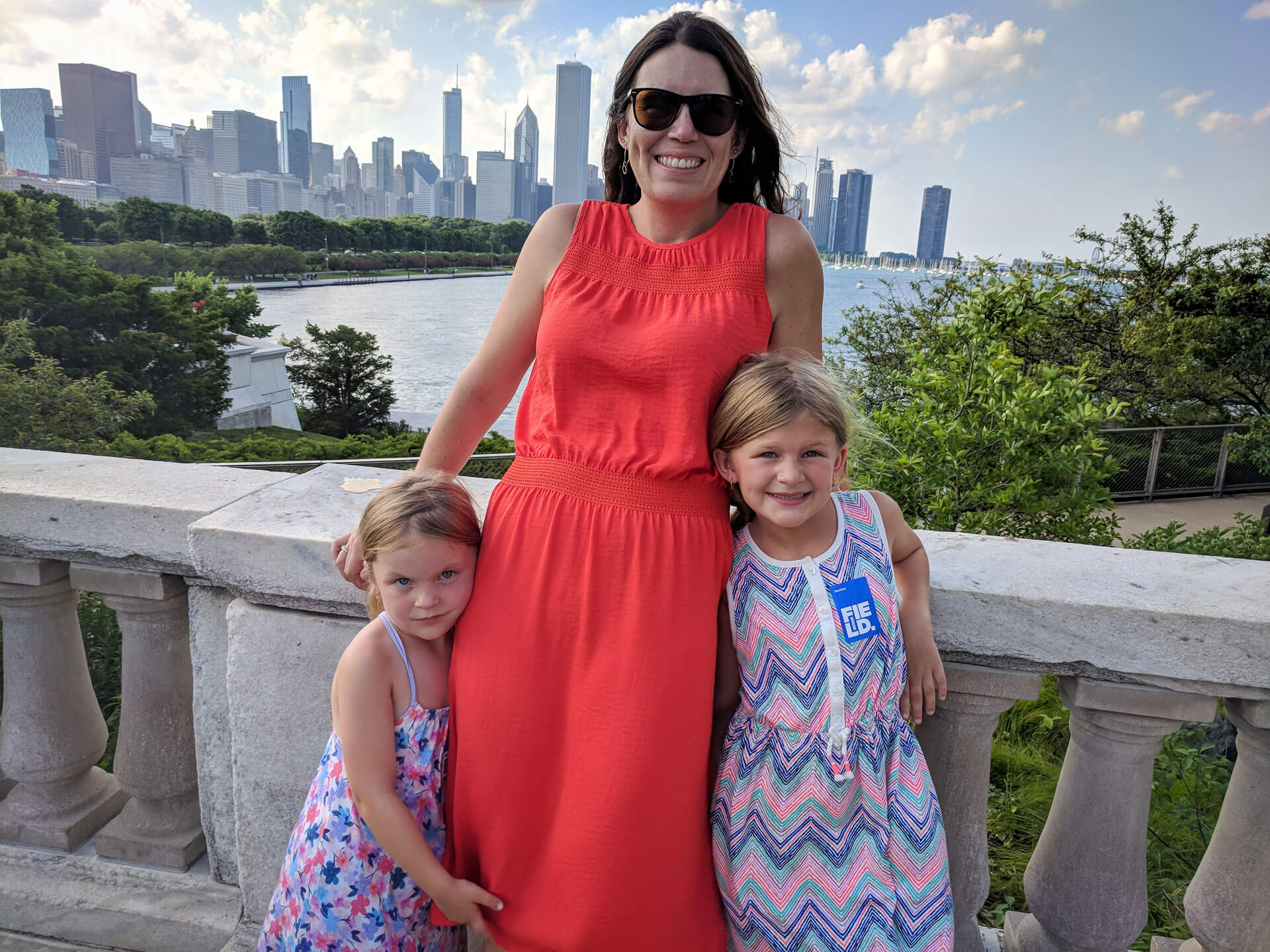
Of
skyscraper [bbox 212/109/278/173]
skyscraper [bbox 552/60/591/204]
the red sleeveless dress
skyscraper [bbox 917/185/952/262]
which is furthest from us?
skyscraper [bbox 212/109/278/173]

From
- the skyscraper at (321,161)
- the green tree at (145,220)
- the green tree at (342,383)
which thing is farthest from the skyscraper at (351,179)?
the green tree at (342,383)

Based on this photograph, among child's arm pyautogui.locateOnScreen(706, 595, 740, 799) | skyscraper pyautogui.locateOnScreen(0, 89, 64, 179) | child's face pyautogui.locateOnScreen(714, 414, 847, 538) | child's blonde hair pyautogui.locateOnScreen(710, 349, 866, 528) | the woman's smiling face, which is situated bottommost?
child's arm pyautogui.locateOnScreen(706, 595, 740, 799)

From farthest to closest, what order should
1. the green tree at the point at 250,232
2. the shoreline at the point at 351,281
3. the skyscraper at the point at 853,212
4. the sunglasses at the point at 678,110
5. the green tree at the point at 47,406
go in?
the shoreline at the point at 351,281, the green tree at the point at 250,232, the skyscraper at the point at 853,212, the green tree at the point at 47,406, the sunglasses at the point at 678,110

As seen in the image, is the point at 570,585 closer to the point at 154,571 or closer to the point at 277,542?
the point at 277,542

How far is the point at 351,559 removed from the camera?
4.30 ft

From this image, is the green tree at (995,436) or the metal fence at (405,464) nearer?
the green tree at (995,436)

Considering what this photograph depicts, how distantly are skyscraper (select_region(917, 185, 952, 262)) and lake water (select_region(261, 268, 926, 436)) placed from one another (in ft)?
10.1

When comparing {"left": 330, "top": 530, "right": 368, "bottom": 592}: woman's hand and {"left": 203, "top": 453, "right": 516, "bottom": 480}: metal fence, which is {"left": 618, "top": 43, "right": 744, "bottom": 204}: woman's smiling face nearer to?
{"left": 330, "top": 530, "right": 368, "bottom": 592}: woman's hand

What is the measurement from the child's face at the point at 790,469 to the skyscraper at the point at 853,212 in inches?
851

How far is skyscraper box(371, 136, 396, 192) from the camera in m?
86.0

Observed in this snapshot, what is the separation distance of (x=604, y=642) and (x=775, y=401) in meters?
0.43

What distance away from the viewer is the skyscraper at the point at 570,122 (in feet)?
130

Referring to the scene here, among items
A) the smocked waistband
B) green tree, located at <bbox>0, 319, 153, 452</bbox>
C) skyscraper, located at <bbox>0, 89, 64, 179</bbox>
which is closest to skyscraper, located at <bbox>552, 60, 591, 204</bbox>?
skyscraper, located at <bbox>0, 89, 64, 179</bbox>

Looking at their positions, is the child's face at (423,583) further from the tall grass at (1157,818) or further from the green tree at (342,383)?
the green tree at (342,383)
